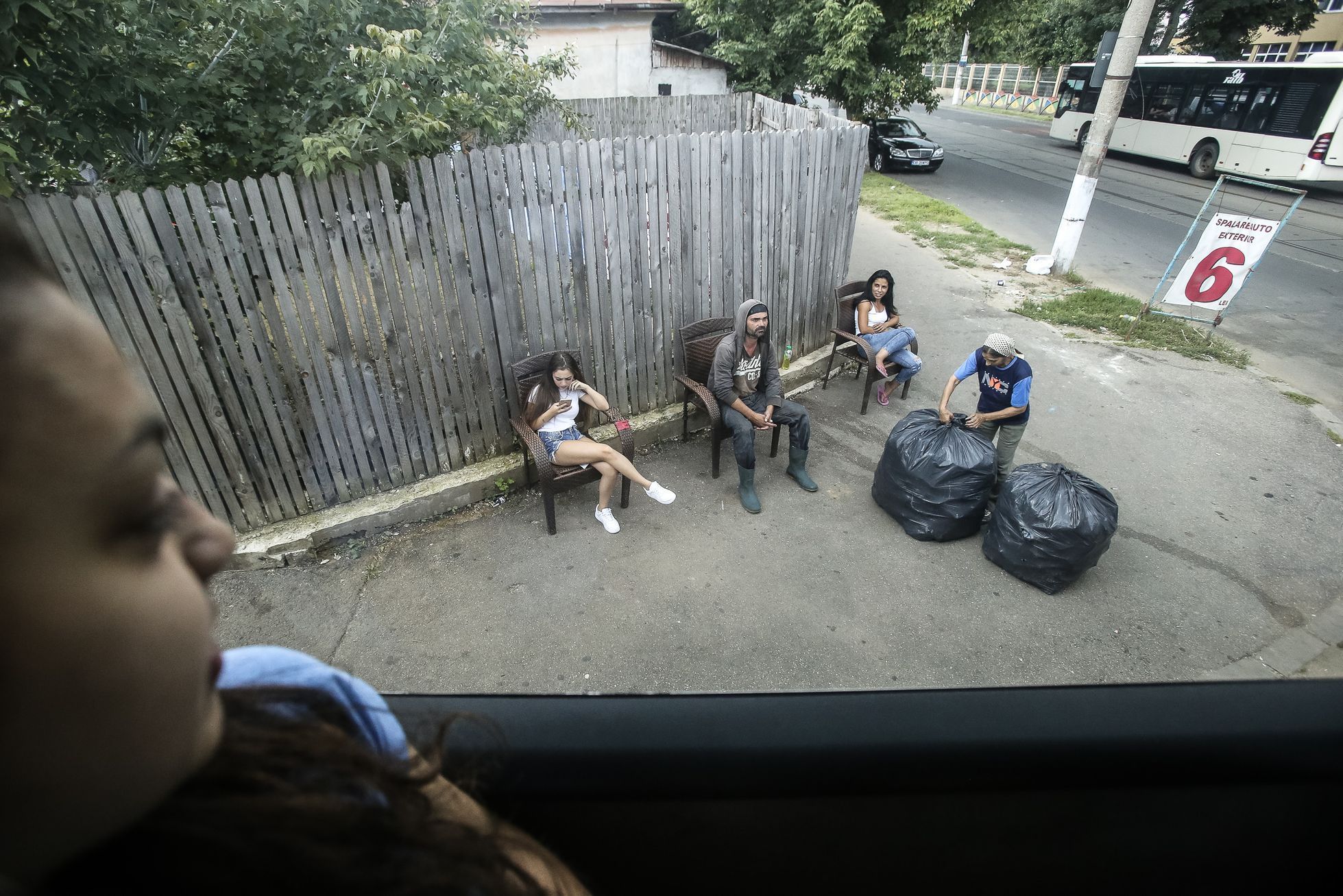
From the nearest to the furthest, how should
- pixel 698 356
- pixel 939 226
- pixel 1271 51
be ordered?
1. pixel 698 356
2. pixel 939 226
3. pixel 1271 51

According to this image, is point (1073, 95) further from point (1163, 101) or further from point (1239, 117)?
point (1239, 117)

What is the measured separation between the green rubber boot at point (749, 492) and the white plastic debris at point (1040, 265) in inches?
293

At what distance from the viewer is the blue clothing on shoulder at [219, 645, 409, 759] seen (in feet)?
2.88

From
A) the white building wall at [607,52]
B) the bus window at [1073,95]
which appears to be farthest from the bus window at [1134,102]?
the white building wall at [607,52]

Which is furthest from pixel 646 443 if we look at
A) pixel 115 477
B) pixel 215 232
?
pixel 115 477

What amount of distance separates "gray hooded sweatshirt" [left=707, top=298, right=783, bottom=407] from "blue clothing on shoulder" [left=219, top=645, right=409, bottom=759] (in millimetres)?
4125

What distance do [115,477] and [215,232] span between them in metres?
3.84

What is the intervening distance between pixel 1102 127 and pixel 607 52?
39.9 feet

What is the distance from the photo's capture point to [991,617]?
3.92m

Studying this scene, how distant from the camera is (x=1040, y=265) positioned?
9828mm

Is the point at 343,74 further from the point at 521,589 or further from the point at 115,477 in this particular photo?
the point at 115,477

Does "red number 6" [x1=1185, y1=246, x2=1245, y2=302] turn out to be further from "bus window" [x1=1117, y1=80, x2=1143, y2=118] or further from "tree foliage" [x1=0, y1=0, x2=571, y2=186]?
"bus window" [x1=1117, y1=80, x2=1143, y2=118]

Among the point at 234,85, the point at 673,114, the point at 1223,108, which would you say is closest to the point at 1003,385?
the point at 234,85

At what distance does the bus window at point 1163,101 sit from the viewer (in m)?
18.0
